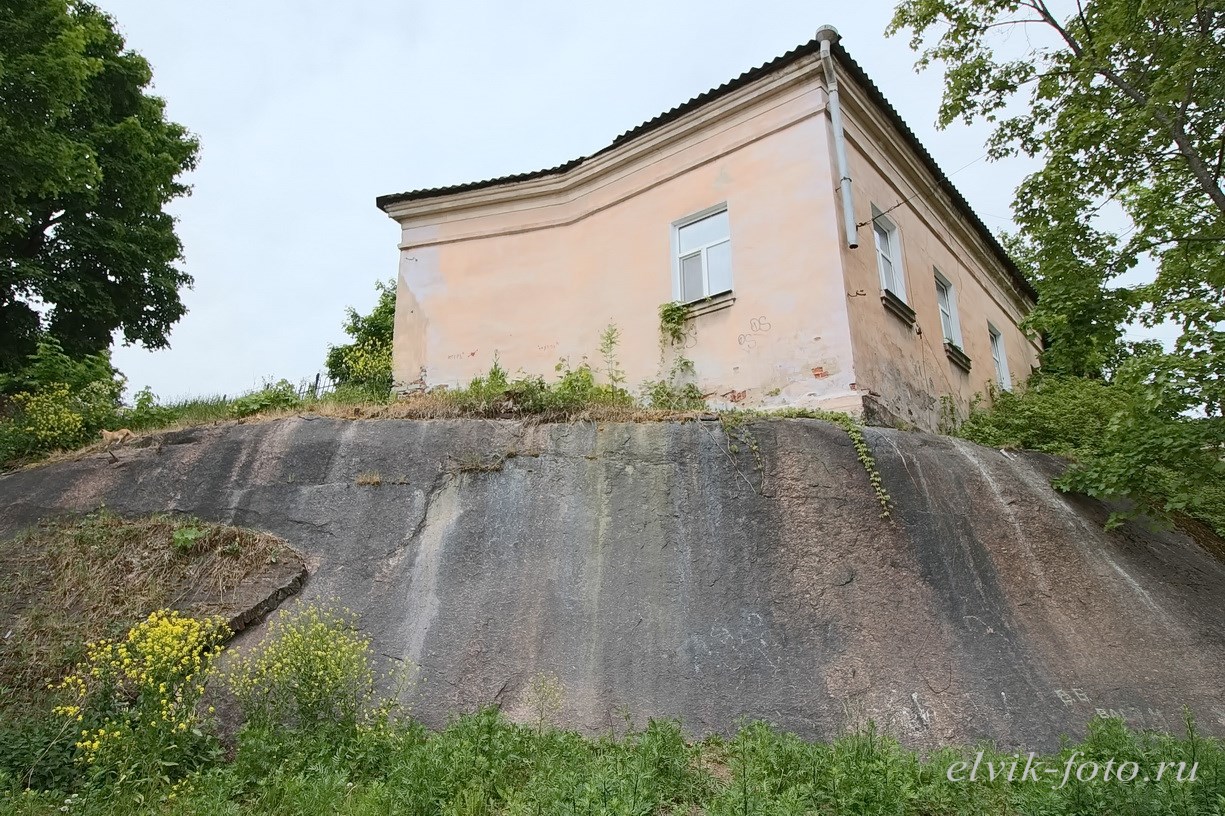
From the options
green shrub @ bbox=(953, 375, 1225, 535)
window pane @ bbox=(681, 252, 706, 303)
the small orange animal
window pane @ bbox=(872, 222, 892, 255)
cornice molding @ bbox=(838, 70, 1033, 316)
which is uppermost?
cornice molding @ bbox=(838, 70, 1033, 316)

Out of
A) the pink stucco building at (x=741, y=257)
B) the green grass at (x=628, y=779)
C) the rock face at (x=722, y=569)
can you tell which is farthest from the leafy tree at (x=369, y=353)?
the green grass at (x=628, y=779)

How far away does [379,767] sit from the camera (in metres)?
5.20

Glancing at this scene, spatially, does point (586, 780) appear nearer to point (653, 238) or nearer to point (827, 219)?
point (827, 219)

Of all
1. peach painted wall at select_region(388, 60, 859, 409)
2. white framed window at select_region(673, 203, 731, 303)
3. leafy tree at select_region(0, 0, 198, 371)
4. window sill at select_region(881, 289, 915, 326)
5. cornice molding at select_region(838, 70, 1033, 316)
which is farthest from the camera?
leafy tree at select_region(0, 0, 198, 371)

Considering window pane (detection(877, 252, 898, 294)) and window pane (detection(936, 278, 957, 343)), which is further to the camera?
window pane (detection(936, 278, 957, 343))

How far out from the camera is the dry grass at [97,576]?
654cm

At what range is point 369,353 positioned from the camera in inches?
531

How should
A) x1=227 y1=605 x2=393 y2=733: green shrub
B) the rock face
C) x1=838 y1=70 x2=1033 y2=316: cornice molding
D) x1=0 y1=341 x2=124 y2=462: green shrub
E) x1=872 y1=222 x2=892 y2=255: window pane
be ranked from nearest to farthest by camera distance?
x1=227 y1=605 x2=393 y2=733: green shrub, the rock face, x1=0 y1=341 x2=124 y2=462: green shrub, x1=838 y1=70 x2=1033 y2=316: cornice molding, x1=872 y1=222 x2=892 y2=255: window pane

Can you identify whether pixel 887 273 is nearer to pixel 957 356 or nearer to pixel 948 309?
pixel 957 356

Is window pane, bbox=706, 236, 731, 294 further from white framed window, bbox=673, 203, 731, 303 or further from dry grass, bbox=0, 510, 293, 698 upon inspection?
dry grass, bbox=0, 510, 293, 698

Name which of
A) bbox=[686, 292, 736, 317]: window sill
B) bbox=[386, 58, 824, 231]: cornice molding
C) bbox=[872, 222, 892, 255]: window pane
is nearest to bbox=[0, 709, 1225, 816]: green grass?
bbox=[686, 292, 736, 317]: window sill

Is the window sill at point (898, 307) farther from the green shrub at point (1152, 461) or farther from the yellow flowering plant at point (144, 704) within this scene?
the yellow flowering plant at point (144, 704)

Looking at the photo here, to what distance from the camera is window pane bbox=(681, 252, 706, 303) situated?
10703mm

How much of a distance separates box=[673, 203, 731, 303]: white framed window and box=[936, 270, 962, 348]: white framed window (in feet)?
14.1
